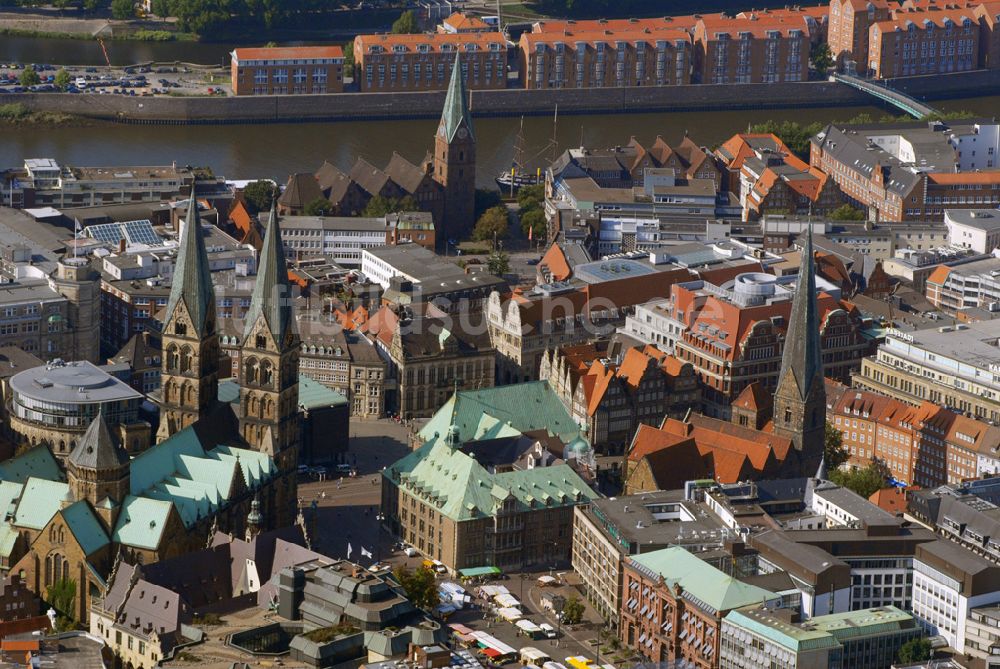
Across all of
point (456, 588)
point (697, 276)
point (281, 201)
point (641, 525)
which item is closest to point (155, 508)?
point (456, 588)

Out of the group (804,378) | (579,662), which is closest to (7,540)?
(579,662)

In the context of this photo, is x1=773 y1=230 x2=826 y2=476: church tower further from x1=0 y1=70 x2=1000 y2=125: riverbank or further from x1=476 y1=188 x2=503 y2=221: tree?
x1=0 y1=70 x2=1000 y2=125: riverbank

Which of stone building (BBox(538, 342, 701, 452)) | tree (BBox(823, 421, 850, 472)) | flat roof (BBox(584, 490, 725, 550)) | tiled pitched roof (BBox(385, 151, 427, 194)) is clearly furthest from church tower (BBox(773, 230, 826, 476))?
tiled pitched roof (BBox(385, 151, 427, 194))

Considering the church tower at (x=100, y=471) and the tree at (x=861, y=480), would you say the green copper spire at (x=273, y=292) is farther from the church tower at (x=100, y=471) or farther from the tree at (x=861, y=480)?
the tree at (x=861, y=480)

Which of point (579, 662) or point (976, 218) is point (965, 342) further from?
point (579, 662)

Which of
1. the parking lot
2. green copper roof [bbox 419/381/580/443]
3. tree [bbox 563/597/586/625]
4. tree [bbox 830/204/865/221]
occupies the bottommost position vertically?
tree [bbox 563/597/586/625]
